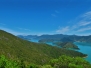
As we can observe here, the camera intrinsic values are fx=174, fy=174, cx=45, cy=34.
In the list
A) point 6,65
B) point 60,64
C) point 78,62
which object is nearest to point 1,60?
point 6,65

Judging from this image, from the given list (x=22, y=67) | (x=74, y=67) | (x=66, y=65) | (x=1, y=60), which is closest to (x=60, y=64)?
(x=66, y=65)

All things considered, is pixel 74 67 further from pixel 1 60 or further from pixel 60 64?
pixel 1 60

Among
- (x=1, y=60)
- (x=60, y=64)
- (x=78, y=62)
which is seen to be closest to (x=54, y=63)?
(x=60, y=64)

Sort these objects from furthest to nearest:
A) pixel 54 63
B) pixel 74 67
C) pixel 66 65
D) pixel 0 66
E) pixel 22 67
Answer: pixel 54 63, pixel 66 65, pixel 74 67, pixel 22 67, pixel 0 66

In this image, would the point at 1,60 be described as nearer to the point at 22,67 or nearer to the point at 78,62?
the point at 22,67

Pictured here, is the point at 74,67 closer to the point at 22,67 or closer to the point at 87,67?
the point at 87,67

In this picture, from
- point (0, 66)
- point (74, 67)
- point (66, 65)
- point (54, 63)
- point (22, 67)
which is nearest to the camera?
point (0, 66)

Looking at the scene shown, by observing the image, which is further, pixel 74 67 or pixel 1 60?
pixel 74 67

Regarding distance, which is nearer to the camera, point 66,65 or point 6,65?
→ point 6,65

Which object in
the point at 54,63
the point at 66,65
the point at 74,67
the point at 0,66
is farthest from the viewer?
the point at 54,63
